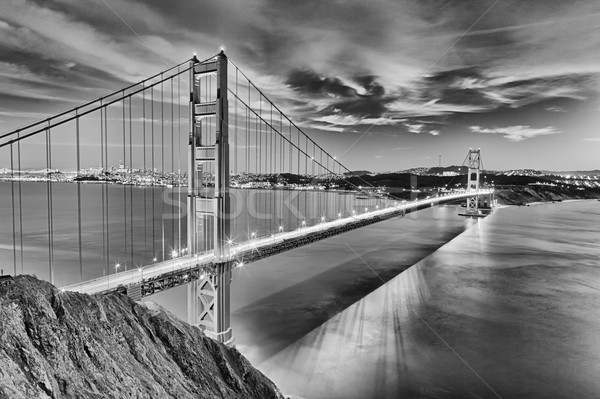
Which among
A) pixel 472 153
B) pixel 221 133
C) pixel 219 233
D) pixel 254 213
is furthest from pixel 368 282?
pixel 472 153

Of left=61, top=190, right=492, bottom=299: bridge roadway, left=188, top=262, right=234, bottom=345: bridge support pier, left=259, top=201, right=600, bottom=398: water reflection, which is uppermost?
left=61, top=190, right=492, bottom=299: bridge roadway

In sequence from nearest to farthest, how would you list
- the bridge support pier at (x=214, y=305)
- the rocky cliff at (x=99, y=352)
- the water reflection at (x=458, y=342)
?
the rocky cliff at (x=99, y=352) < the water reflection at (x=458, y=342) < the bridge support pier at (x=214, y=305)

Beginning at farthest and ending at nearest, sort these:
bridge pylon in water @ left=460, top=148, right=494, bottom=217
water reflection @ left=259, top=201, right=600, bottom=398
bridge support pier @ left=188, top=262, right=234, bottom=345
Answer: bridge pylon in water @ left=460, top=148, right=494, bottom=217
bridge support pier @ left=188, top=262, right=234, bottom=345
water reflection @ left=259, top=201, right=600, bottom=398

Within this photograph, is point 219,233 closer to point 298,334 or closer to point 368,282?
point 298,334

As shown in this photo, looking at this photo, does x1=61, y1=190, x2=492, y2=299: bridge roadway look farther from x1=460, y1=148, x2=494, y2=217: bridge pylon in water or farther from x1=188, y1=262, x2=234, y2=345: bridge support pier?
x1=460, y1=148, x2=494, y2=217: bridge pylon in water

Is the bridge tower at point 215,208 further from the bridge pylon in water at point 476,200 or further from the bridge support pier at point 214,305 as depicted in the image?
the bridge pylon in water at point 476,200

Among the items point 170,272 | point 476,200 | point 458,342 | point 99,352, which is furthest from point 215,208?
point 476,200

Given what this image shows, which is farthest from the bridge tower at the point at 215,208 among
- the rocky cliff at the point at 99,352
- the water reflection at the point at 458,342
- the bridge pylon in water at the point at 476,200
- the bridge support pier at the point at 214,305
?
the bridge pylon in water at the point at 476,200

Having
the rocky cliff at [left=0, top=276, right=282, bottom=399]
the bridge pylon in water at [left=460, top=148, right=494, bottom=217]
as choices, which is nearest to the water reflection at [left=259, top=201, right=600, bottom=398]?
the rocky cliff at [left=0, top=276, right=282, bottom=399]

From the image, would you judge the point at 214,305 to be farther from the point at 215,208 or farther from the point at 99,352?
the point at 99,352
